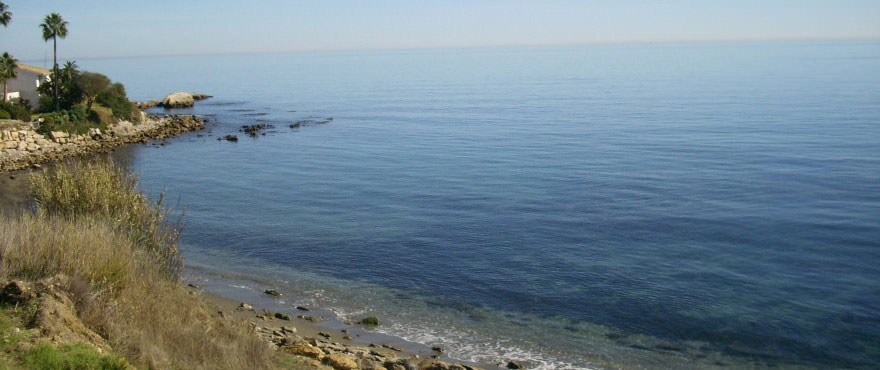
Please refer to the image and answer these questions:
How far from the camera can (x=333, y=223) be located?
121ft

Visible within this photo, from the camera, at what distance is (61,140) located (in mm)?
60094

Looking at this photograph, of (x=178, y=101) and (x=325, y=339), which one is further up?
(x=178, y=101)

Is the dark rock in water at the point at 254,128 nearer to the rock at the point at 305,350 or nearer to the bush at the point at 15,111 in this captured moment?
the bush at the point at 15,111

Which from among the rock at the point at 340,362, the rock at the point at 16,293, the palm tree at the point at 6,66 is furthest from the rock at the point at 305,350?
the palm tree at the point at 6,66

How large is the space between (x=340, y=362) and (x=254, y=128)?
218 feet

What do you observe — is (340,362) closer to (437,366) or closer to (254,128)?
(437,366)

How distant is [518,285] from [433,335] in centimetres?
568

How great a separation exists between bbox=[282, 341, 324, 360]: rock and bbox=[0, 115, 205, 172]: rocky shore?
40.6 metres

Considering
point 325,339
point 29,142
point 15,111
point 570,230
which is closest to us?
point 325,339

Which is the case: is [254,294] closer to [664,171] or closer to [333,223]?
[333,223]

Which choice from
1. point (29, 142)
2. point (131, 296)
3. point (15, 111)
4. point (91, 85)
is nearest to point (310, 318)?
point (131, 296)

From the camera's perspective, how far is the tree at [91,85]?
73056 mm

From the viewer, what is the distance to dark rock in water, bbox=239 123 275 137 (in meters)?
77.5

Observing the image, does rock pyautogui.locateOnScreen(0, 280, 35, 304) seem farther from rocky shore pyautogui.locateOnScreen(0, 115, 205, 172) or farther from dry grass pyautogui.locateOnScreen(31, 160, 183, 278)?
rocky shore pyautogui.locateOnScreen(0, 115, 205, 172)
